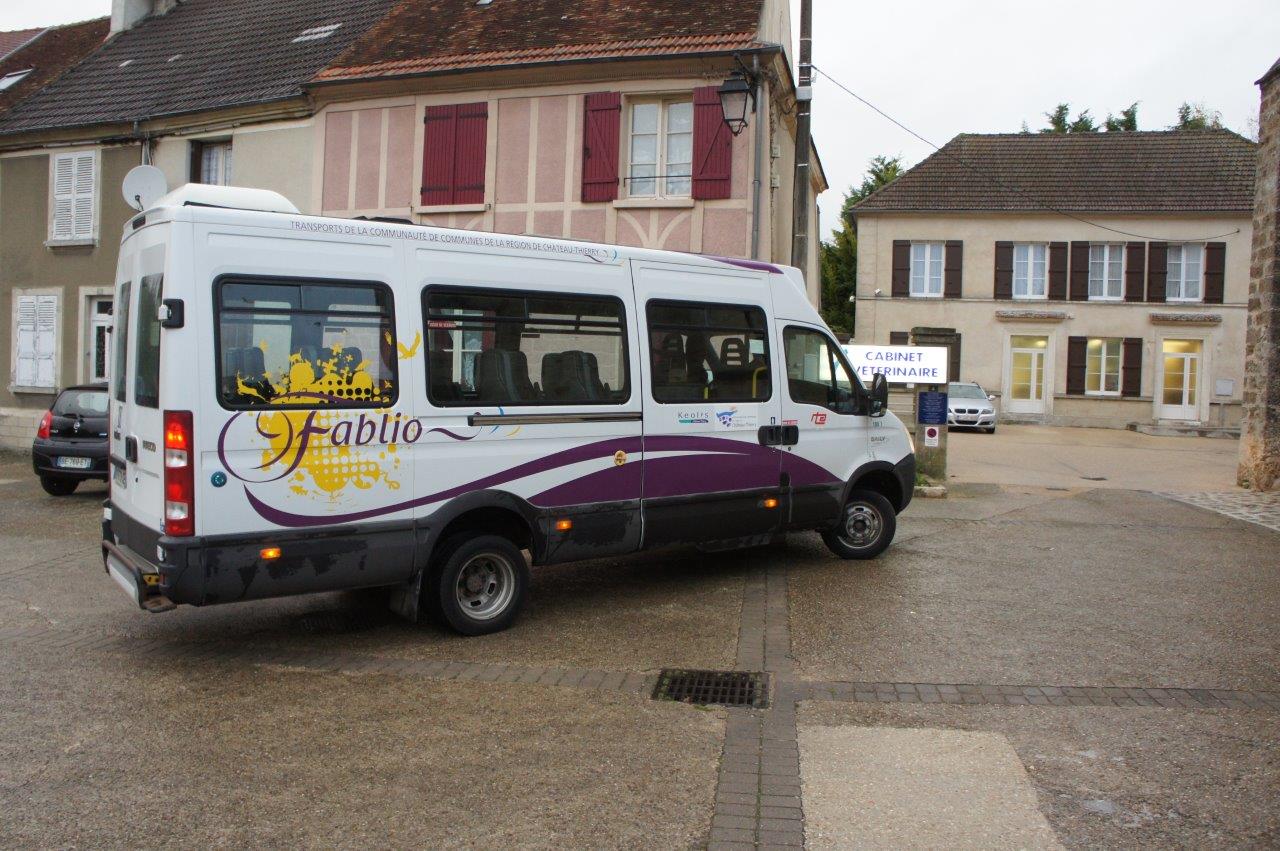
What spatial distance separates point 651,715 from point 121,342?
13.1 feet

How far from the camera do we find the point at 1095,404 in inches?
1261

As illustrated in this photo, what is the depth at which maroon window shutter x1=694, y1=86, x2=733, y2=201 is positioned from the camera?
1472 cm

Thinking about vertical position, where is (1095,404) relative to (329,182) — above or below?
below

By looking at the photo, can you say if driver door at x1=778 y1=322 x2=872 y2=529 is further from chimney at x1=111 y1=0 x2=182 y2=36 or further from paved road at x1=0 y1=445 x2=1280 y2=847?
chimney at x1=111 y1=0 x2=182 y2=36

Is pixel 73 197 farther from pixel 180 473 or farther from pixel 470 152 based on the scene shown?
pixel 180 473

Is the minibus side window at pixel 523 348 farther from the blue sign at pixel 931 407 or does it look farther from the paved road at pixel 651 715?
the blue sign at pixel 931 407

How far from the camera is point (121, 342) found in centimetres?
638

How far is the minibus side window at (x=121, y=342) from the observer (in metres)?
6.19

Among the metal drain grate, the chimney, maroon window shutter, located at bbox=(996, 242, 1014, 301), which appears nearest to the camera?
the metal drain grate

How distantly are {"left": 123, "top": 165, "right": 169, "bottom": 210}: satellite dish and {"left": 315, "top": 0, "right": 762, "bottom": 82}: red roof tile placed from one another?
239 inches

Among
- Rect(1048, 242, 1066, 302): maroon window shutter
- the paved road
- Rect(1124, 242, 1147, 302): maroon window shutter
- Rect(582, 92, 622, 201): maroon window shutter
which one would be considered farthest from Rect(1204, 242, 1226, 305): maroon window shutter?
the paved road

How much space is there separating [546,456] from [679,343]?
142cm

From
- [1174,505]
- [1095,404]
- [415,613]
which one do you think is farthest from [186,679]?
[1095,404]

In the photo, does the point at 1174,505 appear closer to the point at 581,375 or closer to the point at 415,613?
the point at 581,375
